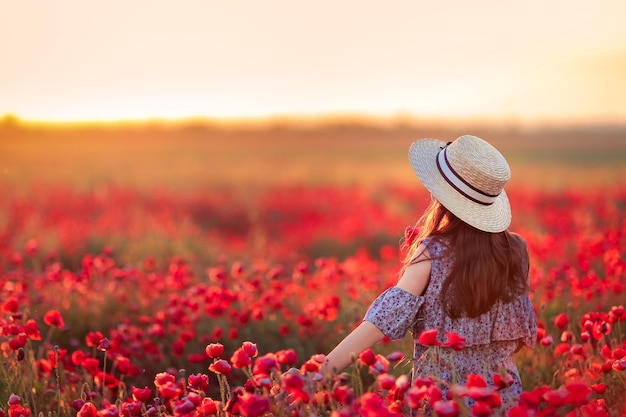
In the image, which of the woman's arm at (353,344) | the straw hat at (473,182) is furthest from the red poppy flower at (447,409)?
the straw hat at (473,182)

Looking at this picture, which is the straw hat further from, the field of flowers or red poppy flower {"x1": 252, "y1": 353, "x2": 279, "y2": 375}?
red poppy flower {"x1": 252, "y1": 353, "x2": 279, "y2": 375}

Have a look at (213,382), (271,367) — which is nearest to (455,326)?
(271,367)

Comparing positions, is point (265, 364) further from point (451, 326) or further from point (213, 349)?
point (451, 326)

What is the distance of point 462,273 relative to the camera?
103 inches

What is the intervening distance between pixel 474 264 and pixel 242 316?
64.7 inches

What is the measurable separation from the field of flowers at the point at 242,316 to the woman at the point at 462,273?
0.62ft

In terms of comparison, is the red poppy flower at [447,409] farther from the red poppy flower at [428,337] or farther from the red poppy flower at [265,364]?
the red poppy flower at [265,364]

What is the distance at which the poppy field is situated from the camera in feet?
7.07

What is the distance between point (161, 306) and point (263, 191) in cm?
1059

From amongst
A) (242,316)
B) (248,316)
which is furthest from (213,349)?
(248,316)

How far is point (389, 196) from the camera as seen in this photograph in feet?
47.4

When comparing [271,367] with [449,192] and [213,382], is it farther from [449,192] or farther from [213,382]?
[213,382]

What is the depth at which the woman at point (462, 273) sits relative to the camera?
2.61 meters

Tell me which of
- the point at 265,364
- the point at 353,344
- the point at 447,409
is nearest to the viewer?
the point at 447,409
